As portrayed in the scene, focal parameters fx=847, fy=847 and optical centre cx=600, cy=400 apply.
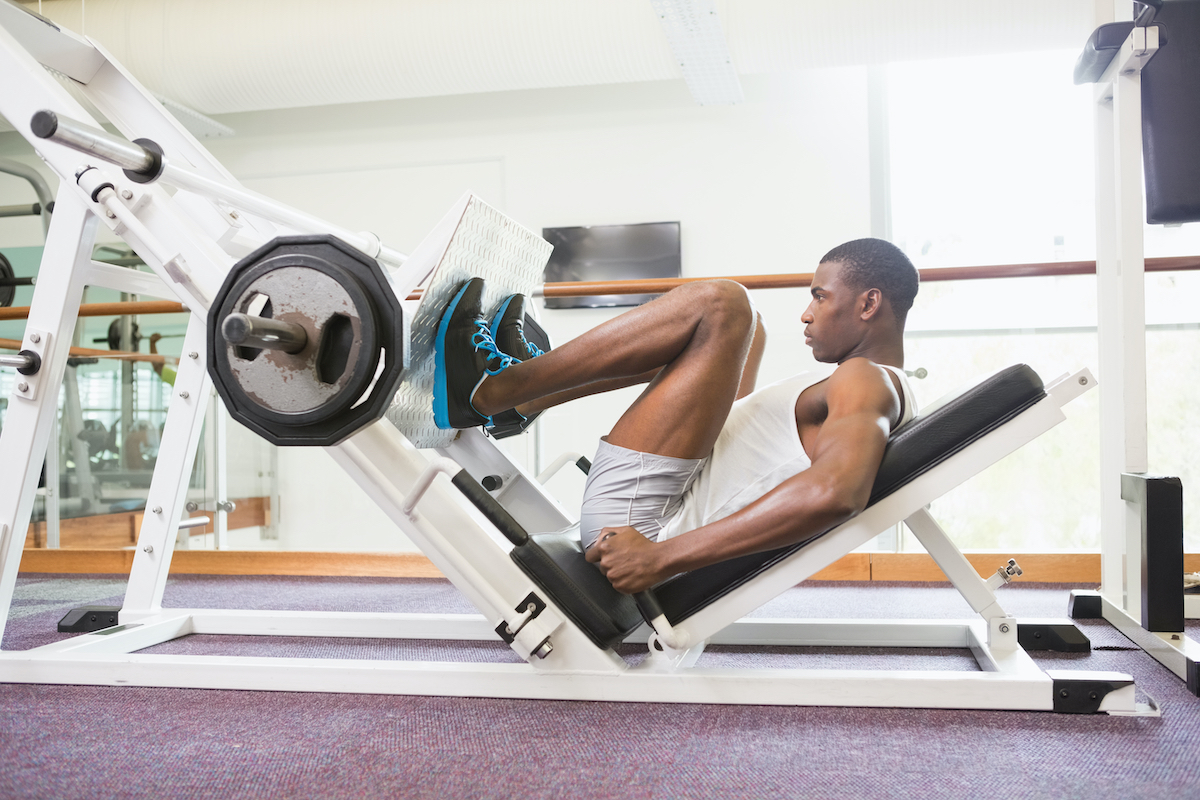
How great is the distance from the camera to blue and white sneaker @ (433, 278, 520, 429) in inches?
55.9

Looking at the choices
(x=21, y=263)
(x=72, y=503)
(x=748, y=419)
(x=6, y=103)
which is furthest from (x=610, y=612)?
(x=21, y=263)

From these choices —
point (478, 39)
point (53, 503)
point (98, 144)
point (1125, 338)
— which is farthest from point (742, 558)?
point (478, 39)

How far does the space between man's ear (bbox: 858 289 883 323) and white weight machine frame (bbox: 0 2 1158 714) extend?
0.33 metres

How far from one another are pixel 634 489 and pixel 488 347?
13.7 inches

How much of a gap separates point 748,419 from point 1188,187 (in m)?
1.11

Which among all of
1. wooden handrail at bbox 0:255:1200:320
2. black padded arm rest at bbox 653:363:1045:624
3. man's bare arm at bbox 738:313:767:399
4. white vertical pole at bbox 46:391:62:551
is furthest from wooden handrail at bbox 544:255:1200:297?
white vertical pole at bbox 46:391:62:551

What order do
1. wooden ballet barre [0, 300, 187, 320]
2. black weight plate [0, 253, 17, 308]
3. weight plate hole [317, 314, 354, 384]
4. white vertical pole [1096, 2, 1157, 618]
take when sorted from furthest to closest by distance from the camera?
wooden ballet barre [0, 300, 187, 320] → black weight plate [0, 253, 17, 308] → white vertical pole [1096, 2, 1157, 618] → weight plate hole [317, 314, 354, 384]

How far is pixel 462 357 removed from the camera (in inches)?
56.2

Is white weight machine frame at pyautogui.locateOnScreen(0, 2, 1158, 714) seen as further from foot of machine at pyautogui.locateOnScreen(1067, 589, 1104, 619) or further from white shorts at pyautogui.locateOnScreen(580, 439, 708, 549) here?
foot of machine at pyautogui.locateOnScreen(1067, 589, 1104, 619)

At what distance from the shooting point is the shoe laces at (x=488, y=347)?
4.70ft

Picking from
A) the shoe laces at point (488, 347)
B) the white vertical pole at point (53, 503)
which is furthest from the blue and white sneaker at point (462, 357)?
the white vertical pole at point (53, 503)

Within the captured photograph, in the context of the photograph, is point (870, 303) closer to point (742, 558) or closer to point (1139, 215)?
point (742, 558)

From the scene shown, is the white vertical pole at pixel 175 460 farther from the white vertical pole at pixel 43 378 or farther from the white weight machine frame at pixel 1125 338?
the white weight machine frame at pixel 1125 338

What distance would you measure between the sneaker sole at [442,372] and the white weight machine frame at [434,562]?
0.24 ft
